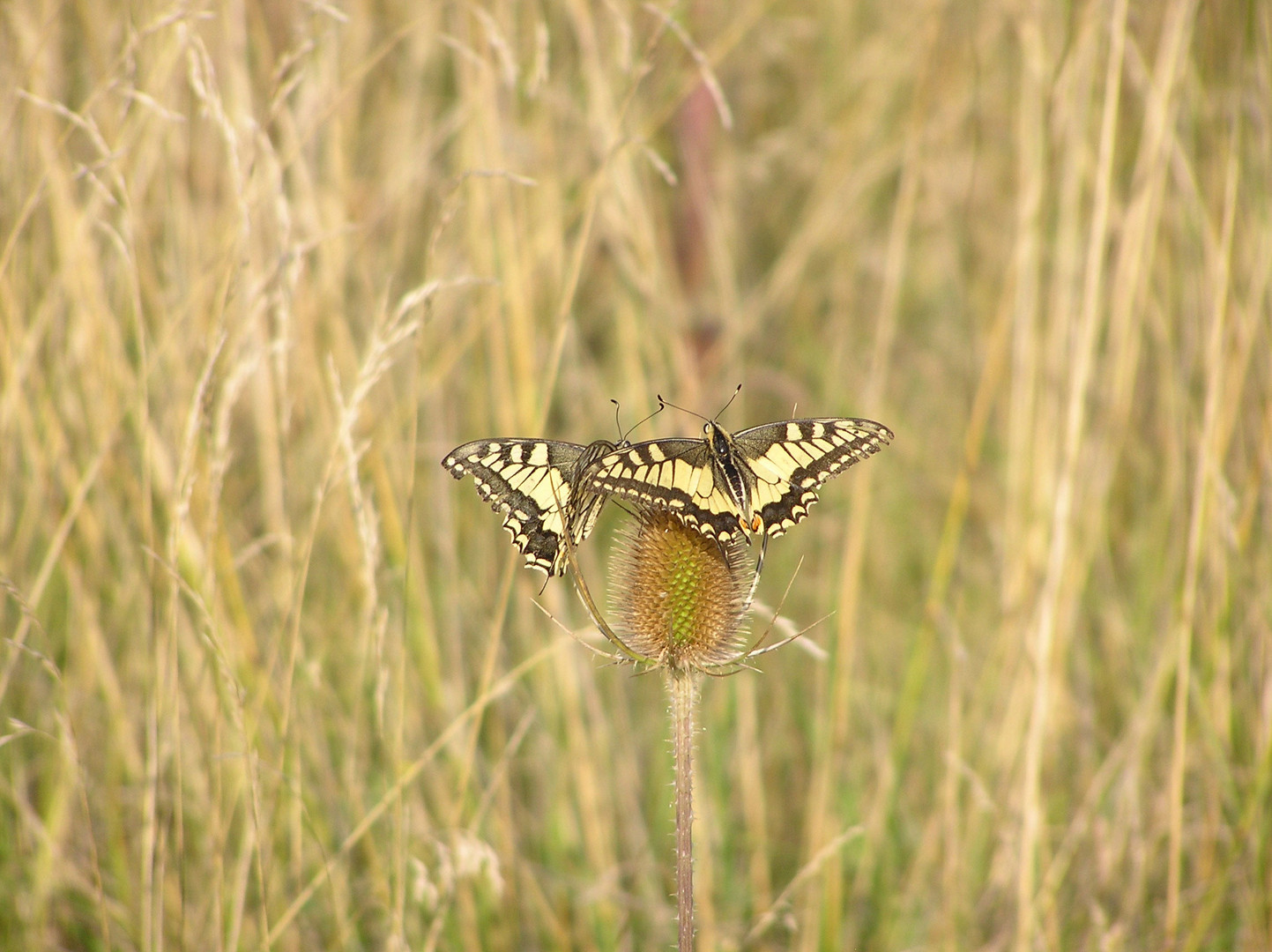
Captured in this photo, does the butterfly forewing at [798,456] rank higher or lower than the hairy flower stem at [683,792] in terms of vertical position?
higher

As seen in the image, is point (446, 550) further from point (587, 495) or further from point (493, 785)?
point (587, 495)

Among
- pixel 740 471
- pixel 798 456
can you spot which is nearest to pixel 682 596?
pixel 740 471

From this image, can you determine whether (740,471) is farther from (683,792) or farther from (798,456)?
(683,792)

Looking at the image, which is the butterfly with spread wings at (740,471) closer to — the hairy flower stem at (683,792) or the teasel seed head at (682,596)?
the teasel seed head at (682,596)

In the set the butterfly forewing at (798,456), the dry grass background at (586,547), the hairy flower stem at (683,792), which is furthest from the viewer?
the dry grass background at (586,547)

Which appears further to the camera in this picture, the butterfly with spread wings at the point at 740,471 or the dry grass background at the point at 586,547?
the dry grass background at the point at 586,547

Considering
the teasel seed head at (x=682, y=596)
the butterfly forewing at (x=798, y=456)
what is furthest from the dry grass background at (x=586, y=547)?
the butterfly forewing at (x=798, y=456)

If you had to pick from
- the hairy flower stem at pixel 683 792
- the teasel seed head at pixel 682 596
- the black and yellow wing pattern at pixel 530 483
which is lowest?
the hairy flower stem at pixel 683 792
